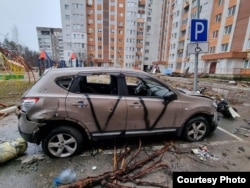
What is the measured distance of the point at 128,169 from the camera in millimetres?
2906

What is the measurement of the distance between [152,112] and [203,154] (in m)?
1.41

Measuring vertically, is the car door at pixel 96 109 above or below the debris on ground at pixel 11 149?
above

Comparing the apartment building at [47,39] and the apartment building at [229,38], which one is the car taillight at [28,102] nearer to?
the apartment building at [229,38]

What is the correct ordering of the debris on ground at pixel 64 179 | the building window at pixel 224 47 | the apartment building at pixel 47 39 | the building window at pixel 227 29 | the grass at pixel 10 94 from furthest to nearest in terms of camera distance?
the apartment building at pixel 47 39 < the building window at pixel 224 47 < the building window at pixel 227 29 < the grass at pixel 10 94 < the debris on ground at pixel 64 179

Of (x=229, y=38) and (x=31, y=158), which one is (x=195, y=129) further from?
(x=229, y=38)

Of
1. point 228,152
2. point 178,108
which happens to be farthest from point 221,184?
point 178,108

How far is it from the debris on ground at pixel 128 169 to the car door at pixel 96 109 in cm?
55

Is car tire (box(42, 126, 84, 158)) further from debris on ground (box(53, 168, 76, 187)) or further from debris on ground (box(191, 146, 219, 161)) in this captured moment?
debris on ground (box(191, 146, 219, 161))

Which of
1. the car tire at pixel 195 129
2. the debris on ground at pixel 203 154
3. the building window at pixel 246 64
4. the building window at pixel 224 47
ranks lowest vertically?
the debris on ground at pixel 203 154

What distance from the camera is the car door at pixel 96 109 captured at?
3123 millimetres

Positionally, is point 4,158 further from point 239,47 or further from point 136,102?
point 239,47

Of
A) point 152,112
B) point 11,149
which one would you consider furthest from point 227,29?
point 11,149

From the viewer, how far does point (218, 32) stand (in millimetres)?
29828

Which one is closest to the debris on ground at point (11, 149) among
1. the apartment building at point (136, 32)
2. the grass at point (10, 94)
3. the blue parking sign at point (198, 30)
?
the grass at point (10, 94)
